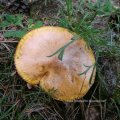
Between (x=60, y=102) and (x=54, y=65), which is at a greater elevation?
(x=54, y=65)

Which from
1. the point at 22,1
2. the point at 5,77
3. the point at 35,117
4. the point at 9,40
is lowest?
the point at 35,117

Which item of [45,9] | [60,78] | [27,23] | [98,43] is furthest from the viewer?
[45,9]

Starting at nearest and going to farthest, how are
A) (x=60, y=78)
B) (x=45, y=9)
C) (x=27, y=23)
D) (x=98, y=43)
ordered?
(x=60, y=78) → (x=98, y=43) → (x=27, y=23) → (x=45, y=9)

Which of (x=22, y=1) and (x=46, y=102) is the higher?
(x=22, y=1)

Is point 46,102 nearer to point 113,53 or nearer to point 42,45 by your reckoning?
point 42,45

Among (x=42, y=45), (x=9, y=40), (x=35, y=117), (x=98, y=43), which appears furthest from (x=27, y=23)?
(x=35, y=117)

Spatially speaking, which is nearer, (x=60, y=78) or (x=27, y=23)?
(x=60, y=78)

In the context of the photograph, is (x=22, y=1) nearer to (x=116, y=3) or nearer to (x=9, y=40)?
(x=9, y=40)
